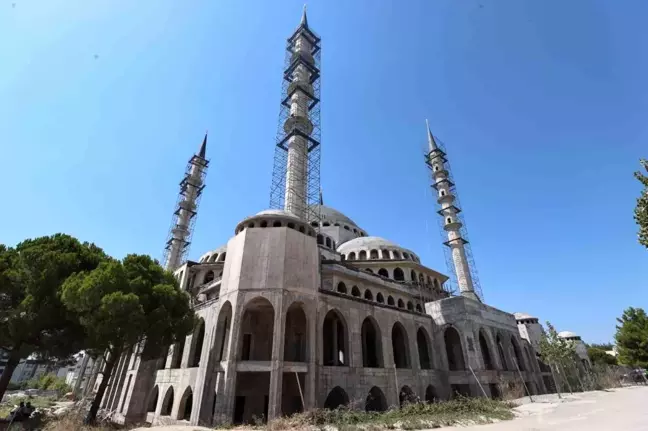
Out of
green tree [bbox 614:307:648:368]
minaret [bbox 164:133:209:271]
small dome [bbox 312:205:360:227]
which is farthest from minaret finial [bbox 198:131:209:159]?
green tree [bbox 614:307:648:368]

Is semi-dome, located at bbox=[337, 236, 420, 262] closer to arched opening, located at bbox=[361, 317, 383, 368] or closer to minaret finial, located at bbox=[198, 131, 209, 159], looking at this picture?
arched opening, located at bbox=[361, 317, 383, 368]

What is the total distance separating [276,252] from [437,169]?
3163cm

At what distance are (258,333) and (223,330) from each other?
3.63 meters

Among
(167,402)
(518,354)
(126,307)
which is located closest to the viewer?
(126,307)

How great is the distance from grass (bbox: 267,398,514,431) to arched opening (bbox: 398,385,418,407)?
→ 13.8 ft

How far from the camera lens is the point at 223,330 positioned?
18953 mm

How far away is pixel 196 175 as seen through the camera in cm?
4619

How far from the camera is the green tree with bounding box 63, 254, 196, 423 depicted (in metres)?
15.9

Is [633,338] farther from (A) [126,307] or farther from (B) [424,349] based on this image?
(A) [126,307]

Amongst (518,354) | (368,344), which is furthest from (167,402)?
(518,354)

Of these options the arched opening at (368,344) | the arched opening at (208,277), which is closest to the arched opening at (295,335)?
the arched opening at (368,344)

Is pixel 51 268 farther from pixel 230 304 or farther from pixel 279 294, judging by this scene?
pixel 279 294

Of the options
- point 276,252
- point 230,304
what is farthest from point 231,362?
point 276,252

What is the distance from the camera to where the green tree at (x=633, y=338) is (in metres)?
33.2
